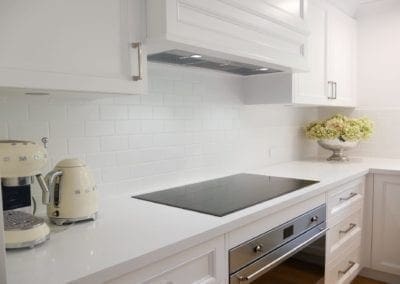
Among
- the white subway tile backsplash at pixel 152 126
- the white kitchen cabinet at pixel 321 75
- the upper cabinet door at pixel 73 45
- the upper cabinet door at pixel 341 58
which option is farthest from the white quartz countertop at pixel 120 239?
the upper cabinet door at pixel 341 58

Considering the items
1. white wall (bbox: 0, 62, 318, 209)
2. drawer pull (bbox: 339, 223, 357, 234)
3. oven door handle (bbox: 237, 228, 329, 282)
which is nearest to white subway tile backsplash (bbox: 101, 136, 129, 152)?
white wall (bbox: 0, 62, 318, 209)

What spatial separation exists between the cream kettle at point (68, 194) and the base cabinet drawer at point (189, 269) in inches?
14.7

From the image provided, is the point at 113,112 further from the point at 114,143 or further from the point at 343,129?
the point at 343,129

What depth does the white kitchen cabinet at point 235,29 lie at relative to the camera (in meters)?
1.25

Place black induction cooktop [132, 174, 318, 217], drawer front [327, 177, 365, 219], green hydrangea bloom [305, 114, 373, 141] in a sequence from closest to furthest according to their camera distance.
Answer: black induction cooktop [132, 174, 318, 217]
drawer front [327, 177, 365, 219]
green hydrangea bloom [305, 114, 373, 141]

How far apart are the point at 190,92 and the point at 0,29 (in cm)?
117

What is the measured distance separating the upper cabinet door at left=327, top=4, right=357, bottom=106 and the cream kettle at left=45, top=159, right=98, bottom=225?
205cm

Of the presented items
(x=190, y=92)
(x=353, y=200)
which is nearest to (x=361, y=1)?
(x=353, y=200)

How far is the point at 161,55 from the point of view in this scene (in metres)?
1.55

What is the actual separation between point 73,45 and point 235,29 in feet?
2.41

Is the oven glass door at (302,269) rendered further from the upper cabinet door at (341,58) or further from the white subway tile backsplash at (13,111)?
the upper cabinet door at (341,58)

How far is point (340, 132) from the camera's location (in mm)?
2777

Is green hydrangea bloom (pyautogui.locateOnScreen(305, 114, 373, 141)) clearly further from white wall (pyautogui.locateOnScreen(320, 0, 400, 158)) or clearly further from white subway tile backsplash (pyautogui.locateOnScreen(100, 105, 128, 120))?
white subway tile backsplash (pyautogui.locateOnScreen(100, 105, 128, 120))

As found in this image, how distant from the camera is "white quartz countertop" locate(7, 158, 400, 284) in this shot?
85 centimetres
